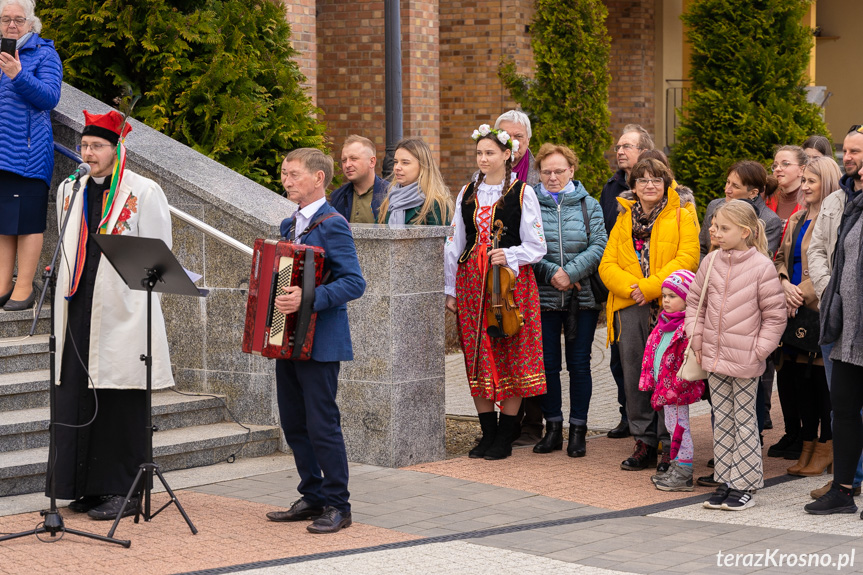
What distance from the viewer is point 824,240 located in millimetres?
7242

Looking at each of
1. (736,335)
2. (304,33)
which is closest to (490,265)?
(736,335)

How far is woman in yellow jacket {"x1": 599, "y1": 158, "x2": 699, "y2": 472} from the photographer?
7.71 meters

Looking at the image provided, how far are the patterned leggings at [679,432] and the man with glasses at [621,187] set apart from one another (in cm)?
132

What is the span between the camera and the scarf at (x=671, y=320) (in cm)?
746

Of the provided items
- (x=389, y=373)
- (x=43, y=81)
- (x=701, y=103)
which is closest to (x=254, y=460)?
(x=389, y=373)

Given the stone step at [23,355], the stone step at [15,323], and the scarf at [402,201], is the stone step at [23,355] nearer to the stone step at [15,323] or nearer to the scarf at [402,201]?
the stone step at [15,323]

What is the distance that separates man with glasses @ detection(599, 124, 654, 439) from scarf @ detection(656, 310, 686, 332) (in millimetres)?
1228

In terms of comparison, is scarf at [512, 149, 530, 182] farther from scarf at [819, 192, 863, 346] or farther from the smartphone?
the smartphone

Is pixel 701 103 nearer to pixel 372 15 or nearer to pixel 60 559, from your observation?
pixel 372 15

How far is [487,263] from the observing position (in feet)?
25.7

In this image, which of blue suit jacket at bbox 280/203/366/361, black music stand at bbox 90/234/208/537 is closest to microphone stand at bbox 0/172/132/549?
black music stand at bbox 90/234/208/537

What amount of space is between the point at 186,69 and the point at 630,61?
11.9 m

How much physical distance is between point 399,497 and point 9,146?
3522mm

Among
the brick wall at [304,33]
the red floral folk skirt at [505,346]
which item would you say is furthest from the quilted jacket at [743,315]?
the brick wall at [304,33]
